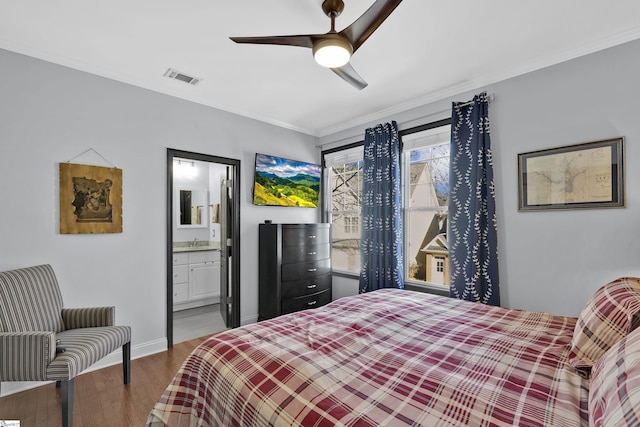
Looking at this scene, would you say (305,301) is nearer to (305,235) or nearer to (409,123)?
(305,235)

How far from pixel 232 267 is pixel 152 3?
2724 millimetres

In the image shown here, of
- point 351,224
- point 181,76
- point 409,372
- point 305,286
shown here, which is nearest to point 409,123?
point 351,224

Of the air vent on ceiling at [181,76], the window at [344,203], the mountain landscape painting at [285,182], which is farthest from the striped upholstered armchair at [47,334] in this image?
the window at [344,203]

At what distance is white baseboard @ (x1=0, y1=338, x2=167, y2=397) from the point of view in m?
2.30

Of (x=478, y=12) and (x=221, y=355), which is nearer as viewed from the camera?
(x=221, y=355)

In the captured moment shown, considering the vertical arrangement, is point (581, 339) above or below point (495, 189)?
below

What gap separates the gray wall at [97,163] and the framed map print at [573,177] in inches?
124

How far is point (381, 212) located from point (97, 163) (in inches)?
117

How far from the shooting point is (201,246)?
5082 millimetres

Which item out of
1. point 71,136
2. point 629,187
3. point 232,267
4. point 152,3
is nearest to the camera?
point 152,3

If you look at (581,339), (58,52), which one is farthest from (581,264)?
(58,52)

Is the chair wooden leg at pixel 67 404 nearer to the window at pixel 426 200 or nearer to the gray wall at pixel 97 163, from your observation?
the gray wall at pixel 97 163

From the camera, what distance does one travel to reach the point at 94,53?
2.54m

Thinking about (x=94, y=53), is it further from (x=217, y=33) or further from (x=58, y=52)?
(x=217, y=33)
